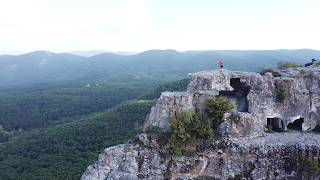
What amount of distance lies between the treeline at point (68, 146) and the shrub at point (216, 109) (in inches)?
1159

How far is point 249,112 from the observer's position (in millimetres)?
26656

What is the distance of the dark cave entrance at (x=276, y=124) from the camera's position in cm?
2744

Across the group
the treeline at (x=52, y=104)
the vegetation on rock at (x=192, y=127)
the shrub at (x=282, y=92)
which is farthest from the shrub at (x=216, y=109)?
the treeline at (x=52, y=104)

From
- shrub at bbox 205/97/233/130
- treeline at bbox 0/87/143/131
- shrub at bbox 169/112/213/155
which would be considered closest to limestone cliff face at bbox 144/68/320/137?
shrub at bbox 205/97/233/130

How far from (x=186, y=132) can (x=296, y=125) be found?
27.5 ft

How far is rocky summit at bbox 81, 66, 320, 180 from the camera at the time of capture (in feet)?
79.2

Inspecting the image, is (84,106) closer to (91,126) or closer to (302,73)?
(91,126)

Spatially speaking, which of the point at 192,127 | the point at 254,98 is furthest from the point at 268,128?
the point at 192,127

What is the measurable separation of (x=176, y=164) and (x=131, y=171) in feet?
8.42

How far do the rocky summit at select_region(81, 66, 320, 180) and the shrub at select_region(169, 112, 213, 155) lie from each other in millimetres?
412

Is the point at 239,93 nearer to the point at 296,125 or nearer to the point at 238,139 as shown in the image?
the point at 238,139

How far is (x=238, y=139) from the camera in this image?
24.8 meters

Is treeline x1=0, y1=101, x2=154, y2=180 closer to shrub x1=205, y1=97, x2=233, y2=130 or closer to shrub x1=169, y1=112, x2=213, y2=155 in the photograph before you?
shrub x1=169, y1=112, x2=213, y2=155

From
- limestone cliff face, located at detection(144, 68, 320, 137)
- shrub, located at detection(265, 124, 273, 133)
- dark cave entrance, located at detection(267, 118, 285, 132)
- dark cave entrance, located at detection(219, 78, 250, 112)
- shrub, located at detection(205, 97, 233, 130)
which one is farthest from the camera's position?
dark cave entrance, located at detection(267, 118, 285, 132)
